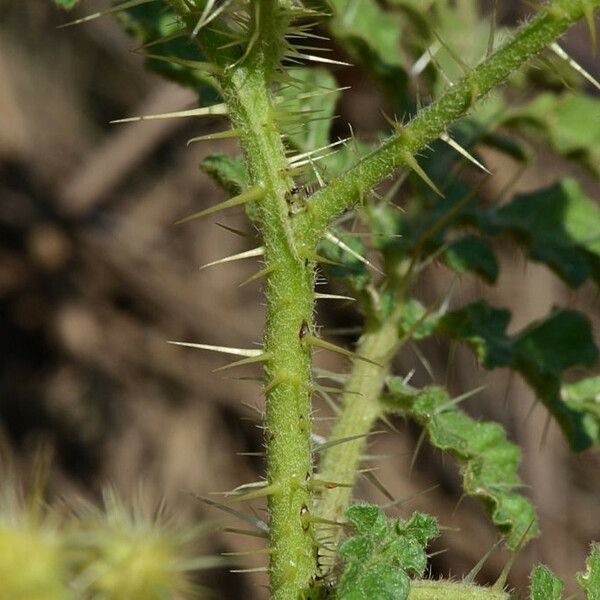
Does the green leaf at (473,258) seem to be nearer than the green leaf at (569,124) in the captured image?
Yes

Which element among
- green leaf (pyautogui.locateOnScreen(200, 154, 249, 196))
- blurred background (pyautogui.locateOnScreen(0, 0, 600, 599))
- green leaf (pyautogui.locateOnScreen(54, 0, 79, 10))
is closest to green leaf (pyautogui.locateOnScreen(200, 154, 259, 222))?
green leaf (pyautogui.locateOnScreen(200, 154, 249, 196))

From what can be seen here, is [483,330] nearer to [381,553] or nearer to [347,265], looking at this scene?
[347,265]

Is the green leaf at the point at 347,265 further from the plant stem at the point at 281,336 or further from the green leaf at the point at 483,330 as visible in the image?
the plant stem at the point at 281,336

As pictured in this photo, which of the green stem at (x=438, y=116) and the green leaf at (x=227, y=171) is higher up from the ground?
the green stem at (x=438, y=116)

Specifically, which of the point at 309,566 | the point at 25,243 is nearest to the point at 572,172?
the point at 25,243

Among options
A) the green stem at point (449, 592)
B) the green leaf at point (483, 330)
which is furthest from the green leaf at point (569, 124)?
the green stem at point (449, 592)
